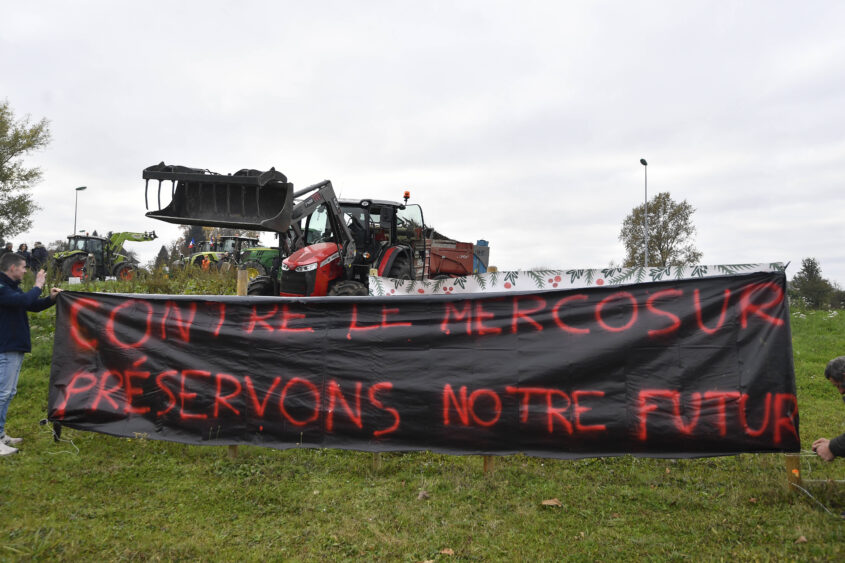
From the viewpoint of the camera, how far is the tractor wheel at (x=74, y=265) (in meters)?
20.5

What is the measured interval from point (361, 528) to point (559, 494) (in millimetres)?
1514

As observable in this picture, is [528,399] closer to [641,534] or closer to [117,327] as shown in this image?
[641,534]

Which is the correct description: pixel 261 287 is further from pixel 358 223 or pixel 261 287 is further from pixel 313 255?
pixel 358 223

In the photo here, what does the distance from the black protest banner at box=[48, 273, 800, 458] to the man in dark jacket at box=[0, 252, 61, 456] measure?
349 mm

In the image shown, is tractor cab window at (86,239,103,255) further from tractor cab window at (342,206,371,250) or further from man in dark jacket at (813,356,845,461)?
man in dark jacket at (813,356,845,461)

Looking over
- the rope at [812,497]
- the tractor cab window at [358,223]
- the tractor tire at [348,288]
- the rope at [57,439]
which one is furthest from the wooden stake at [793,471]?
the tractor cab window at [358,223]

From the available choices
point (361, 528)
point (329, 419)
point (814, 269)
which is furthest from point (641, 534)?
point (814, 269)

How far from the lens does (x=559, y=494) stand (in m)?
3.99

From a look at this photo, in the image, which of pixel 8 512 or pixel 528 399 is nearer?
pixel 8 512

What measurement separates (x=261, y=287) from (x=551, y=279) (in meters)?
5.92

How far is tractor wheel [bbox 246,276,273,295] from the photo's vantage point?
11.1 metres

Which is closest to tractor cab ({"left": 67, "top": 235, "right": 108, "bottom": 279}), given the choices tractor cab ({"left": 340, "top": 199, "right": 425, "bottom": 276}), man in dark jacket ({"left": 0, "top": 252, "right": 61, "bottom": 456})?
tractor cab ({"left": 340, "top": 199, "right": 425, "bottom": 276})

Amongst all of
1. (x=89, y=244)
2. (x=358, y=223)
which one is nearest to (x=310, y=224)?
(x=358, y=223)

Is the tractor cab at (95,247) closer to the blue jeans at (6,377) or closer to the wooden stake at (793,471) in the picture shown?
the blue jeans at (6,377)
